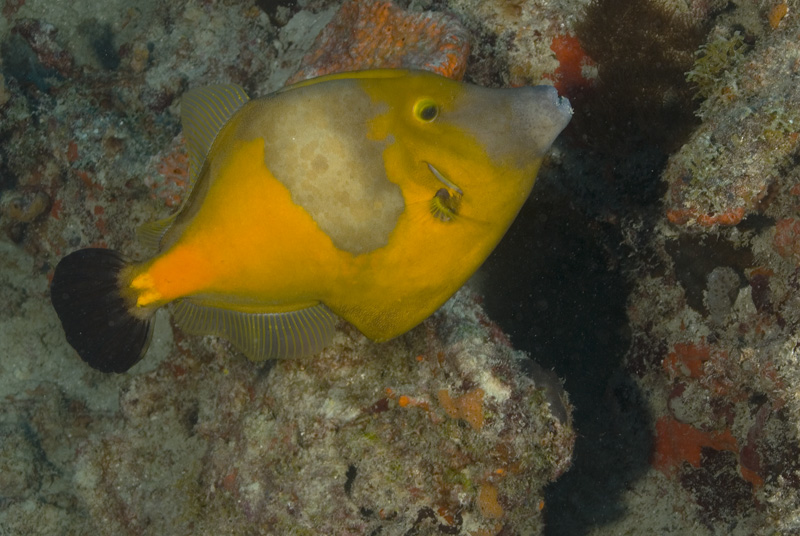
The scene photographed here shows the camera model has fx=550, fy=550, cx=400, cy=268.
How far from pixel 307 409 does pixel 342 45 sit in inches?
95.0

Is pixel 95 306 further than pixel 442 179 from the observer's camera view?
Yes

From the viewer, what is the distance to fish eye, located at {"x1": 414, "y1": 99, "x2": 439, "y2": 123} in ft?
6.86

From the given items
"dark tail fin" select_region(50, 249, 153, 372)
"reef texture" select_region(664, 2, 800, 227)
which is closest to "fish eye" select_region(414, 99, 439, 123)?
"dark tail fin" select_region(50, 249, 153, 372)

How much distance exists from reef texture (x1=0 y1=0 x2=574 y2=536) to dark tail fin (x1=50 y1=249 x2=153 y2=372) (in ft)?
3.24

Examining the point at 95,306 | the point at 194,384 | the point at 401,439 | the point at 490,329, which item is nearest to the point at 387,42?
the point at 490,329

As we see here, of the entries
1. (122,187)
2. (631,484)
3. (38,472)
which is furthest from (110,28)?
(631,484)

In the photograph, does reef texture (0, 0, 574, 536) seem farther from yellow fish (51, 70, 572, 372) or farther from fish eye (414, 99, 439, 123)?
fish eye (414, 99, 439, 123)

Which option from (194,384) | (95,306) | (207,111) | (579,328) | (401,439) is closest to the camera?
(207,111)

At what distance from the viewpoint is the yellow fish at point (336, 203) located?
83.0 inches

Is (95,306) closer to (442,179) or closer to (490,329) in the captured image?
(442,179)

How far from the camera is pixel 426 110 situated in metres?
2.10

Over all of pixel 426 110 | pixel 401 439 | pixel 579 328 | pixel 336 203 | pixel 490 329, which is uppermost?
pixel 426 110

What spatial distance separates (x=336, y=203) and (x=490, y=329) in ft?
4.54

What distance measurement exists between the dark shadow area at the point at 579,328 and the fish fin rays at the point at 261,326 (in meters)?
2.01
